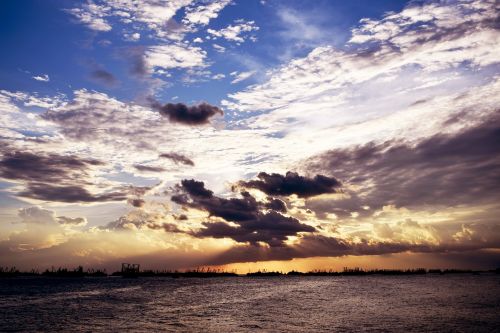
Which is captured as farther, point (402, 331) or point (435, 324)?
point (435, 324)

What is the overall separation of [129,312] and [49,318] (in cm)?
1159

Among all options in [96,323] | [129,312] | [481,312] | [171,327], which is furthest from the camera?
[129,312]

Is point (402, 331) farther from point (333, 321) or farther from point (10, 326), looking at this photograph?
point (10, 326)

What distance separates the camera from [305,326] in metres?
44.3

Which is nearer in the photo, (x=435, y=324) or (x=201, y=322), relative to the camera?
(x=435, y=324)

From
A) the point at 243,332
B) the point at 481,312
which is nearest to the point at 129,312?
the point at 243,332

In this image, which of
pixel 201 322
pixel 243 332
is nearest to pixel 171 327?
pixel 201 322

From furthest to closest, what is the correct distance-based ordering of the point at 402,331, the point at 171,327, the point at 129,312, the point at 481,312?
the point at 129,312 → the point at 481,312 → the point at 171,327 → the point at 402,331

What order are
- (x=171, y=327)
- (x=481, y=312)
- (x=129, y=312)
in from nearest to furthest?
1. (x=171, y=327)
2. (x=481, y=312)
3. (x=129, y=312)

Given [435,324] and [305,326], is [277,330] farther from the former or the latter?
[435,324]

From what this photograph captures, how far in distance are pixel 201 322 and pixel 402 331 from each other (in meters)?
23.3

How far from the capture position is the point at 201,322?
158 feet

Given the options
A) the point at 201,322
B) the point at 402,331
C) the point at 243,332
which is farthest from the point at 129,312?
the point at 402,331

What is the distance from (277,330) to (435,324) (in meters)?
18.4
